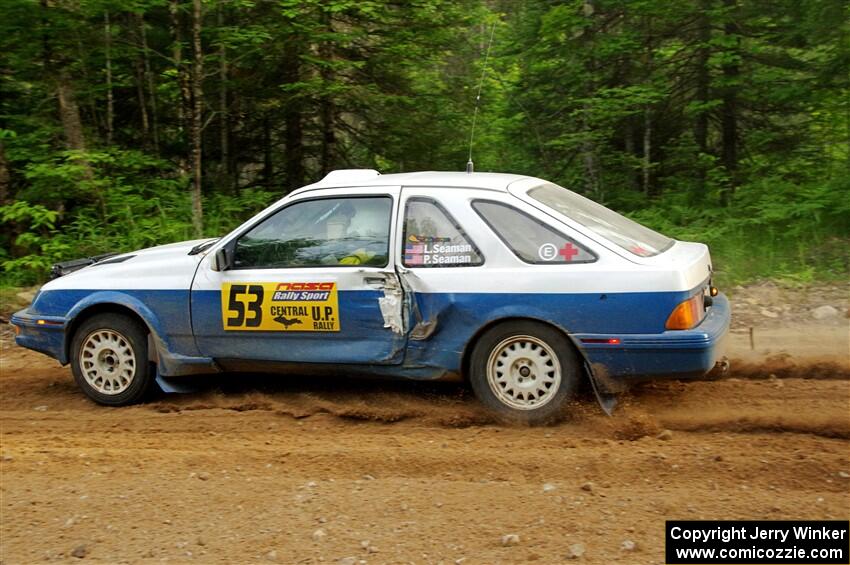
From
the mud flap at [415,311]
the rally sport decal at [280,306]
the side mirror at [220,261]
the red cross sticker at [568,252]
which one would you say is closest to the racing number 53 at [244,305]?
the rally sport decal at [280,306]

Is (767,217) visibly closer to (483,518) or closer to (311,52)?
(311,52)

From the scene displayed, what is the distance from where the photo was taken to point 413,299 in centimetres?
534

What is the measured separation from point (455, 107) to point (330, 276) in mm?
7298

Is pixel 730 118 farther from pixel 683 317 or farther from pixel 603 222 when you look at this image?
pixel 683 317

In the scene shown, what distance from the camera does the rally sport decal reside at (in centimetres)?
551

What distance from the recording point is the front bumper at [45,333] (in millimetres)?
6125

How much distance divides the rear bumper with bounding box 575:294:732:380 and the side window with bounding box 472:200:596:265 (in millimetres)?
526

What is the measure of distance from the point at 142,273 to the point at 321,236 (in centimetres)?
143

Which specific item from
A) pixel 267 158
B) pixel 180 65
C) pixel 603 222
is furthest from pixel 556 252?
pixel 267 158

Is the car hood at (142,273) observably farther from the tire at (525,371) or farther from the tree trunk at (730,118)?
the tree trunk at (730,118)

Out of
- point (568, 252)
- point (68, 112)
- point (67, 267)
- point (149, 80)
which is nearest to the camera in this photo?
point (568, 252)

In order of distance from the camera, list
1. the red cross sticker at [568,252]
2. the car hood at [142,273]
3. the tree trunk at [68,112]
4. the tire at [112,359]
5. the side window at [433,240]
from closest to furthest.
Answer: the red cross sticker at [568,252] < the side window at [433,240] < the car hood at [142,273] < the tire at [112,359] < the tree trunk at [68,112]

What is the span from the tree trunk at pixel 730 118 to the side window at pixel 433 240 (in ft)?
24.1

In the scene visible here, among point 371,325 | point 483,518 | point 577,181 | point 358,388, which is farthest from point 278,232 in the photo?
point 577,181
